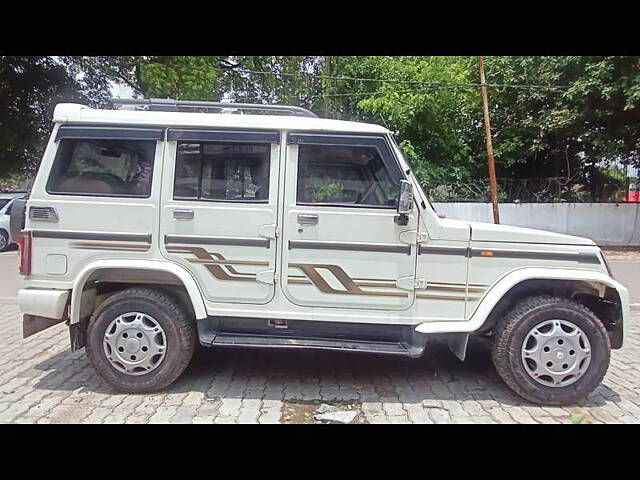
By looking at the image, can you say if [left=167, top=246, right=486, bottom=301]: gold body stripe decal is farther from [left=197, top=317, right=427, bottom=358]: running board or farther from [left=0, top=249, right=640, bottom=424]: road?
[left=0, top=249, right=640, bottom=424]: road

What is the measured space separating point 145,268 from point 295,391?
63.1 inches

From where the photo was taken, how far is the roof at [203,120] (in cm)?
367

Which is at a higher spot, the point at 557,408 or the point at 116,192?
the point at 116,192

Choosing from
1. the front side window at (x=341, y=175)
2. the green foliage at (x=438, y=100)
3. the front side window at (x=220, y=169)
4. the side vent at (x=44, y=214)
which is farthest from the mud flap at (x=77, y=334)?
the green foliage at (x=438, y=100)

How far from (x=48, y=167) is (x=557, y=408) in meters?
4.54

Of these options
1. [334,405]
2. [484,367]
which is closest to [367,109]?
[484,367]

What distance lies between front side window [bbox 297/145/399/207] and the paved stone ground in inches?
63.9

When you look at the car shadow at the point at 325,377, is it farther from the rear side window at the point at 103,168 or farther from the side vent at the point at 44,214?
the rear side window at the point at 103,168

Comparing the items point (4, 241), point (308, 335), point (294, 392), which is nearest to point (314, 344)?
point (308, 335)

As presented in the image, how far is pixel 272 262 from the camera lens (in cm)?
363

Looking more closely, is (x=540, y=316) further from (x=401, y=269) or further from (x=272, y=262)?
(x=272, y=262)

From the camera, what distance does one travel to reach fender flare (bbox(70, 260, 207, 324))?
3.61 m

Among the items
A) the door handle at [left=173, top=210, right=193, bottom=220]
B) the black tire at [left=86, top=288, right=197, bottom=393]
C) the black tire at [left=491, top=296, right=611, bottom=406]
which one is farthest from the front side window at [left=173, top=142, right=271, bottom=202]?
the black tire at [left=491, top=296, right=611, bottom=406]

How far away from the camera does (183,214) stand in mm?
3623
